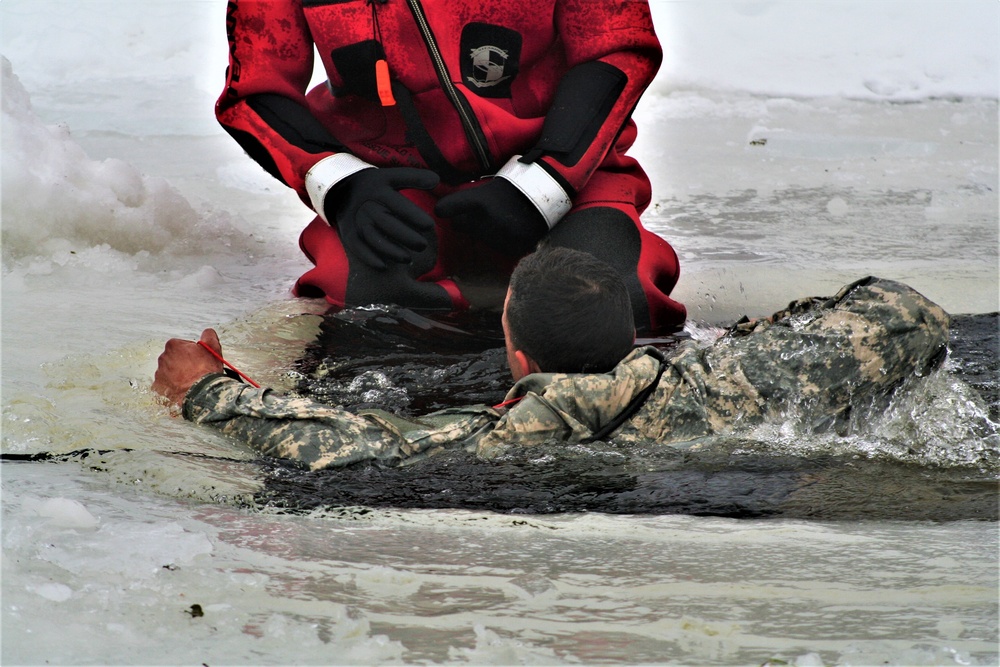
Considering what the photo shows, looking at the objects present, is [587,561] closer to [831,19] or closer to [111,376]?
[111,376]

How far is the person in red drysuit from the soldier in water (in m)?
0.79

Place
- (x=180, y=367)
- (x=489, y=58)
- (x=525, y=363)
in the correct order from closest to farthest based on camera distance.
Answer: (x=525, y=363) → (x=180, y=367) → (x=489, y=58)

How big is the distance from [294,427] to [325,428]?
0.20 ft

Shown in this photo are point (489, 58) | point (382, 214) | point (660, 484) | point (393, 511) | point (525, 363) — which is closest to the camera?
point (393, 511)

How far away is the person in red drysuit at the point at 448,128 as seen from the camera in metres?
2.88

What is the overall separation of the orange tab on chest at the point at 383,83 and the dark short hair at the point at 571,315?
1.01 meters

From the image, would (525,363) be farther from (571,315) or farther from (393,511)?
(393,511)

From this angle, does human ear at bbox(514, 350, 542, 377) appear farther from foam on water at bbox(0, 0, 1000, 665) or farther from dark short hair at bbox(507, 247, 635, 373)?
foam on water at bbox(0, 0, 1000, 665)

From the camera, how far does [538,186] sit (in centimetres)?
285

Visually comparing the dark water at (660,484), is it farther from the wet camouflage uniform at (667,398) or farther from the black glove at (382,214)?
the black glove at (382,214)

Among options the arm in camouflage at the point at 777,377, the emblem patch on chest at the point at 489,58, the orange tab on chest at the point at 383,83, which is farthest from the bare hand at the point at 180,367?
the emblem patch on chest at the point at 489,58

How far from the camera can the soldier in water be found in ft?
6.67

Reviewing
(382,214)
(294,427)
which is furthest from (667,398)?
(382,214)

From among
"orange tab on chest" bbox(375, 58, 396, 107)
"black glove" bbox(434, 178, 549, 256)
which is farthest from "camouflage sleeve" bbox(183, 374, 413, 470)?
"orange tab on chest" bbox(375, 58, 396, 107)
